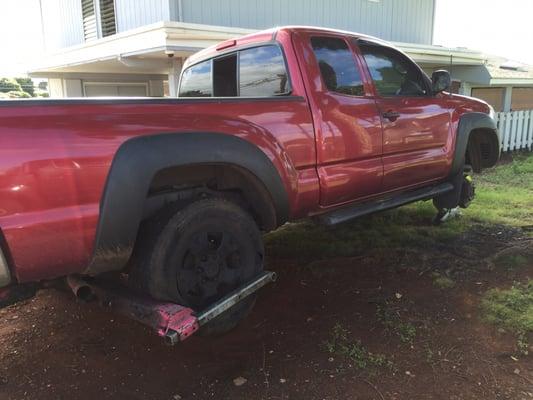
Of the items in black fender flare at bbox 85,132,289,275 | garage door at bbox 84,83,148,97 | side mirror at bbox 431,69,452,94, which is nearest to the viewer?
black fender flare at bbox 85,132,289,275

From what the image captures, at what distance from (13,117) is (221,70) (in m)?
2.63

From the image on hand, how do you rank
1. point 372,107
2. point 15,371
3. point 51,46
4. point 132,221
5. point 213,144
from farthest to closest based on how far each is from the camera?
point 51,46
point 372,107
point 15,371
point 213,144
point 132,221

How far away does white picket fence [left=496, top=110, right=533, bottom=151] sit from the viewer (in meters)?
12.0

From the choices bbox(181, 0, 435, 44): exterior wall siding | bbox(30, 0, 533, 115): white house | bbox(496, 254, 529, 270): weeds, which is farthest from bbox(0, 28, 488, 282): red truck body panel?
bbox(181, 0, 435, 44): exterior wall siding

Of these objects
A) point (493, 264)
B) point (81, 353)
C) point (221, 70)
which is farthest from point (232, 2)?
point (81, 353)

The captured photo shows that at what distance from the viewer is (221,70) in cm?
454

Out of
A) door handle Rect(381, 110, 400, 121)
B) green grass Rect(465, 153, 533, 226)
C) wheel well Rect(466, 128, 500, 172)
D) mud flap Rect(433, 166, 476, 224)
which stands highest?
door handle Rect(381, 110, 400, 121)

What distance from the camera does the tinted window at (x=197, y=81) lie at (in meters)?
4.64

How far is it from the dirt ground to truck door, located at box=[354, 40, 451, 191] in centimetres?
93

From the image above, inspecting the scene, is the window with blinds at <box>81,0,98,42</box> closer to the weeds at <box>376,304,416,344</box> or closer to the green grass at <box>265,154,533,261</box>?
the green grass at <box>265,154,533,261</box>

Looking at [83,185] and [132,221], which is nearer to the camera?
[83,185]

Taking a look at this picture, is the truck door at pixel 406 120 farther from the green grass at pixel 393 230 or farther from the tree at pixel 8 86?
the tree at pixel 8 86

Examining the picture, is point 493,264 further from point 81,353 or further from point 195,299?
point 81,353

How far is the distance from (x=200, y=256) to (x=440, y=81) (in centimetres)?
303
